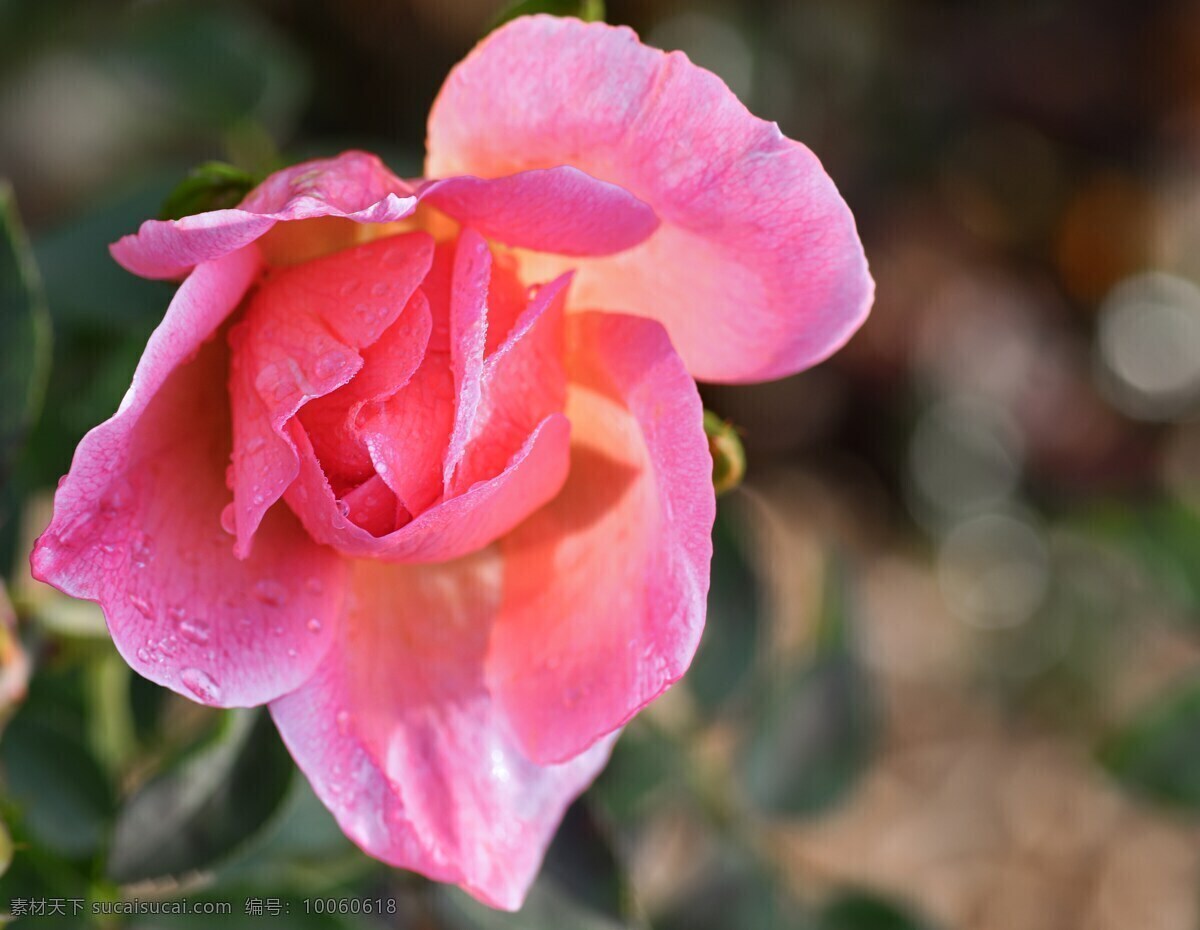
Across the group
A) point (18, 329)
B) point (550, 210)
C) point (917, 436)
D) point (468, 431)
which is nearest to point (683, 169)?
point (550, 210)

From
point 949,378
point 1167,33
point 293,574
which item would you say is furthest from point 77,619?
point 1167,33

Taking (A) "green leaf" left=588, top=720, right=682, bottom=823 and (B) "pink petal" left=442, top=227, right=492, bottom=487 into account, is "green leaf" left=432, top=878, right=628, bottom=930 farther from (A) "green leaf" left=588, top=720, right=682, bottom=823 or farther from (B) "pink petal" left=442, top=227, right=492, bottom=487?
(B) "pink petal" left=442, top=227, right=492, bottom=487

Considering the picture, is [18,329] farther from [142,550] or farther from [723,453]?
[723,453]

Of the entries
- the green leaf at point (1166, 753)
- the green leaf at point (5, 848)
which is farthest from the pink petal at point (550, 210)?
the green leaf at point (1166, 753)

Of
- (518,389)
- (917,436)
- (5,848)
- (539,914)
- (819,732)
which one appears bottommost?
(917,436)

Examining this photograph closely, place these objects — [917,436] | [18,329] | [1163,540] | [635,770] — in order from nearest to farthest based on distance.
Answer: [18,329], [635,770], [1163,540], [917,436]

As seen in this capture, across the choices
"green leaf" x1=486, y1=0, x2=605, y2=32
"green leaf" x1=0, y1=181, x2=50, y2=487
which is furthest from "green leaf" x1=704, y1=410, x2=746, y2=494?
"green leaf" x1=0, y1=181, x2=50, y2=487

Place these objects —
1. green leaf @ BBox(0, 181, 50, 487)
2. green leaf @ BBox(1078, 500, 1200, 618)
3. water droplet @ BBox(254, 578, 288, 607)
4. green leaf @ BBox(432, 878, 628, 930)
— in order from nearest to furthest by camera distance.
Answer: water droplet @ BBox(254, 578, 288, 607) < green leaf @ BBox(0, 181, 50, 487) < green leaf @ BBox(432, 878, 628, 930) < green leaf @ BBox(1078, 500, 1200, 618)
